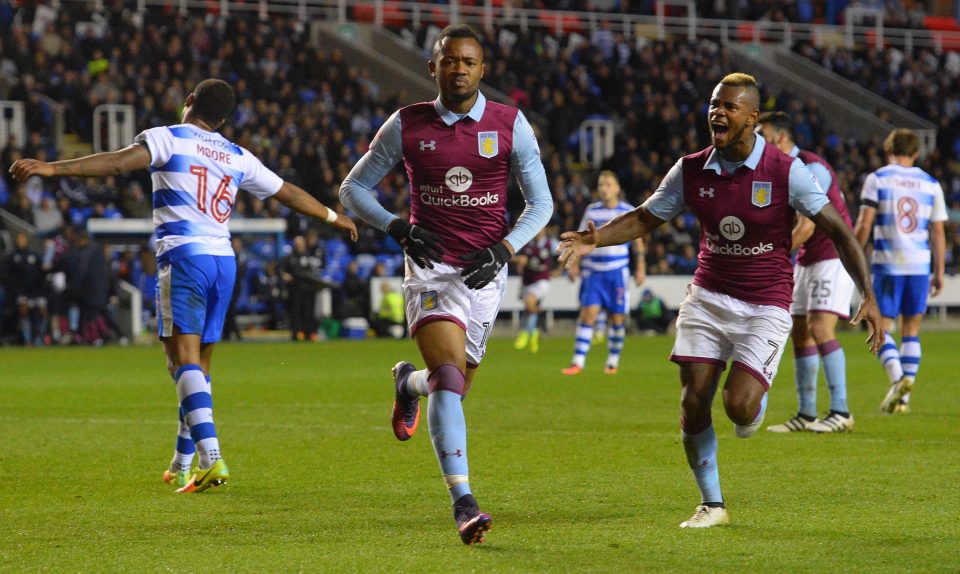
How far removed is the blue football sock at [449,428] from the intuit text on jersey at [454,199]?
76 centimetres

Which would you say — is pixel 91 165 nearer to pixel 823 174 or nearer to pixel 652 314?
pixel 823 174

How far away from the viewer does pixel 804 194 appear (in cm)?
659

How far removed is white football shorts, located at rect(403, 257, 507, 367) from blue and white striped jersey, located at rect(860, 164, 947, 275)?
21.8ft

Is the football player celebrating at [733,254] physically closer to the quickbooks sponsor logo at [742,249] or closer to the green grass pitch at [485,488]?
the quickbooks sponsor logo at [742,249]

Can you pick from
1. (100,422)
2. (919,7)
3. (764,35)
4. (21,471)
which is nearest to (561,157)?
(764,35)

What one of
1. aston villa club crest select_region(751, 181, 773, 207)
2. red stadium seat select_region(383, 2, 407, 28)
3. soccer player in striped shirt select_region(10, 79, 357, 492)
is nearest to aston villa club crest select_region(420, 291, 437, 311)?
aston villa club crest select_region(751, 181, 773, 207)

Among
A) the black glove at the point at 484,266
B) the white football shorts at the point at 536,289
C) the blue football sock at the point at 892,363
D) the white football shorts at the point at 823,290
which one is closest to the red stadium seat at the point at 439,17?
the white football shorts at the point at 536,289

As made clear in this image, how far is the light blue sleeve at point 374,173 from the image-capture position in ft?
22.1

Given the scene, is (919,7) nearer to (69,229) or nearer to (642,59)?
(642,59)

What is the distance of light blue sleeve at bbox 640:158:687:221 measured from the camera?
22.4 ft

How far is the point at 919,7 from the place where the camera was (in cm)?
4916

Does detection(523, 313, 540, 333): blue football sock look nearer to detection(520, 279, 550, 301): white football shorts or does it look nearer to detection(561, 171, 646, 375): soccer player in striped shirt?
detection(520, 279, 550, 301): white football shorts

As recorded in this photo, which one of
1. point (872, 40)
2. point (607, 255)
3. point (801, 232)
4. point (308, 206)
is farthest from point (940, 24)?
point (308, 206)

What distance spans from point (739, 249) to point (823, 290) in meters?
4.08
